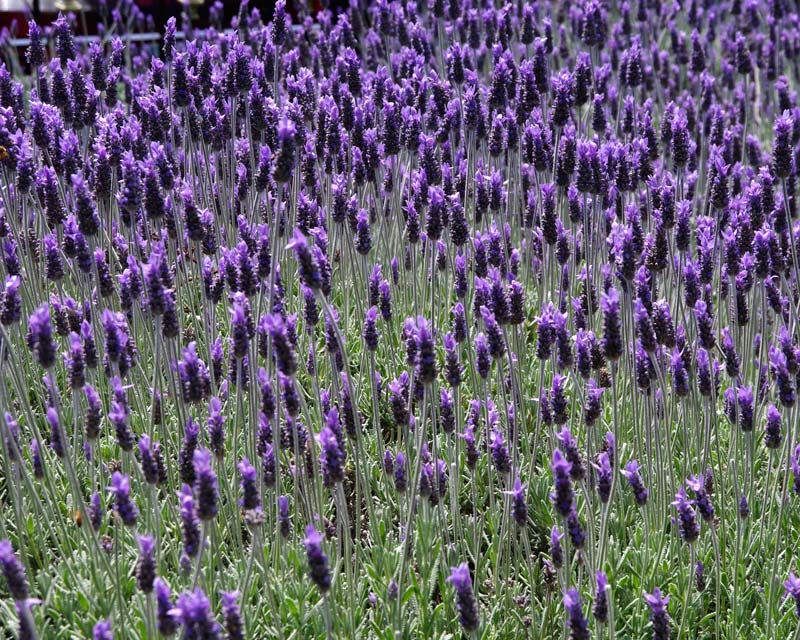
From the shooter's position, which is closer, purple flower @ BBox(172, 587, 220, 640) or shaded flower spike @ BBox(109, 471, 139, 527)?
purple flower @ BBox(172, 587, 220, 640)

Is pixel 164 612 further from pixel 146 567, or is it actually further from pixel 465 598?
pixel 465 598

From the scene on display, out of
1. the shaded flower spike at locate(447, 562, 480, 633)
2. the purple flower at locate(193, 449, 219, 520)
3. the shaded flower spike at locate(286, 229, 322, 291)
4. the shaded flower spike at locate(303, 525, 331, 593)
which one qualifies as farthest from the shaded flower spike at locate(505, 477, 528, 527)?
the purple flower at locate(193, 449, 219, 520)

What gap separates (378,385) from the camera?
3.55 meters

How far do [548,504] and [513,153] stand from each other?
223cm

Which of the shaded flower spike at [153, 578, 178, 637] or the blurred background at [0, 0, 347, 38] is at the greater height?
the blurred background at [0, 0, 347, 38]

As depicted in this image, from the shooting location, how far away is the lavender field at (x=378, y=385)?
2.89m

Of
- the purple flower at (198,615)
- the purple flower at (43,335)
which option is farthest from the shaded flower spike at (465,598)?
the purple flower at (43,335)

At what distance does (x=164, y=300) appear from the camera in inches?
114

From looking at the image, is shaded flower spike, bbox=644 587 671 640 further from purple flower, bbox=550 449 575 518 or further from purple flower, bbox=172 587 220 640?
purple flower, bbox=172 587 220 640

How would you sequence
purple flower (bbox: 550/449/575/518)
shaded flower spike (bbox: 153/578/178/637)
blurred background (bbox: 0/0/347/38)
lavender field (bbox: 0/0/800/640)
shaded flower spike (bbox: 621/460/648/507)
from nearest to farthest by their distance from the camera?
shaded flower spike (bbox: 153/578/178/637) < purple flower (bbox: 550/449/575/518) < lavender field (bbox: 0/0/800/640) < shaded flower spike (bbox: 621/460/648/507) < blurred background (bbox: 0/0/347/38)

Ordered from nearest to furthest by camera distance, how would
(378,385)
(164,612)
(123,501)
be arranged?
(164,612) < (123,501) < (378,385)

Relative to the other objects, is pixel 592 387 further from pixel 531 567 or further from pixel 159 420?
pixel 159 420

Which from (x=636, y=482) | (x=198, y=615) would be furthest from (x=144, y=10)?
(x=198, y=615)

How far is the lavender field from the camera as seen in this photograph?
2891 mm
